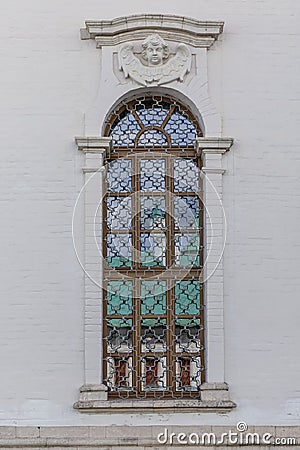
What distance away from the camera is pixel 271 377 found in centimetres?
1102

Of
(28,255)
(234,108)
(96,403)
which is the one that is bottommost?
(96,403)

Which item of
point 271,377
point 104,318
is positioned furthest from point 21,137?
point 271,377

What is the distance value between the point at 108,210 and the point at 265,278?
166 centimetres

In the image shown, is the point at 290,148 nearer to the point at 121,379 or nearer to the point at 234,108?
the point at 234,108

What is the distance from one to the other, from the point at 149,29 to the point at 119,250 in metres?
2.20

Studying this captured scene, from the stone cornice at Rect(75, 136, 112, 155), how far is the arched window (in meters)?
0.23

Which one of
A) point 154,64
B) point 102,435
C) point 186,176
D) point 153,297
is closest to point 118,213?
point 186,176

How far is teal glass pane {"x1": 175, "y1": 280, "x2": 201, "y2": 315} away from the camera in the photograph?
1127 cm

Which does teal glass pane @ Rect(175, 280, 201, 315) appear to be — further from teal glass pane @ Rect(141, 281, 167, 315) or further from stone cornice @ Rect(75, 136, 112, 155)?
stone cornice @ Rect(75, 136, 112, 155)

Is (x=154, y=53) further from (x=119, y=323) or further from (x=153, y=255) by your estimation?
(x=119, y=323)

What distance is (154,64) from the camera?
452 inches

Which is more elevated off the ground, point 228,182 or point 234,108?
point 234,108

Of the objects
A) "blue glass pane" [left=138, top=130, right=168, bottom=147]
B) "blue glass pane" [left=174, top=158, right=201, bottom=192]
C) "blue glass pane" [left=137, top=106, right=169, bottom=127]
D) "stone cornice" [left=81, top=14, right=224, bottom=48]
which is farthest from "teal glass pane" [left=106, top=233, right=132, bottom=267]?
"stone cornice" [left=81, top=14, right=224, bottom=48]

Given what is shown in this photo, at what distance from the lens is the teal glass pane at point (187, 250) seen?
37.2ft
